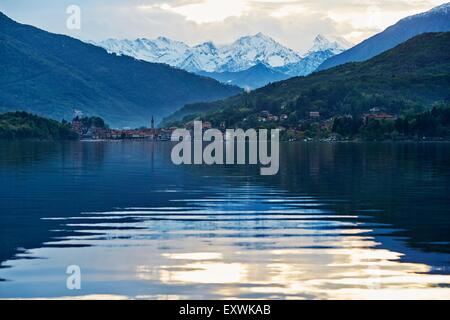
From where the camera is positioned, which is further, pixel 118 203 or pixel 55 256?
pixel 118 203

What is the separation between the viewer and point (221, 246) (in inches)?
1523

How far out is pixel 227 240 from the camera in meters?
40.5

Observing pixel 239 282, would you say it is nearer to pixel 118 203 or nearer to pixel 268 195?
pixel 118 203

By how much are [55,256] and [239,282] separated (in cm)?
836

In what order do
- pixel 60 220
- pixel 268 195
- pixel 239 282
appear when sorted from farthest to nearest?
pixel 268 195 < pixel 60 220 < pixel 239 282

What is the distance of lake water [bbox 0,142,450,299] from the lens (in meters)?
30.4

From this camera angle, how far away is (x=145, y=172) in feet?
308

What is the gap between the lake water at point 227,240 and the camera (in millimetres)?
30375
